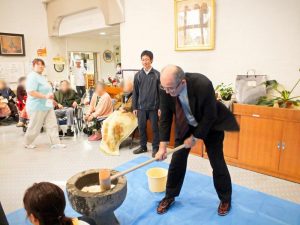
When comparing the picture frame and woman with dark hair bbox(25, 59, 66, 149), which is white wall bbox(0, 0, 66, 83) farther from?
woman with dark hair bbox(25, 59, 66, 149)

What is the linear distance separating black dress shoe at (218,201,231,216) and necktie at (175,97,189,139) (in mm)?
637

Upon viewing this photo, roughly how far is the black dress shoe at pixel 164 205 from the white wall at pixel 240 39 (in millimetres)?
1782

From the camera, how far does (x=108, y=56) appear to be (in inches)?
324

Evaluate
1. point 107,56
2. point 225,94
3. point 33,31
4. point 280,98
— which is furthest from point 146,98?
point 107,56

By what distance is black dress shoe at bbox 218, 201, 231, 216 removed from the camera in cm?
197

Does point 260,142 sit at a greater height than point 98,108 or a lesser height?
lesser

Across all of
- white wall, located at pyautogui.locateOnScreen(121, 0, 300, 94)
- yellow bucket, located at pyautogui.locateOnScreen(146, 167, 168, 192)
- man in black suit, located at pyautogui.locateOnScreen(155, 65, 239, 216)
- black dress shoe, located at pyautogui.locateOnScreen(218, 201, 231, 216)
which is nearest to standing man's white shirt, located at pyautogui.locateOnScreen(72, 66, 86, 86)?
white wall, located at pyautogui.locateOnScreen(121, 0, 300, 94)

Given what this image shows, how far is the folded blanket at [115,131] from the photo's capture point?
346 centimetres

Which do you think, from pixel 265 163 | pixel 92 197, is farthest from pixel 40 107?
pixel 265 163

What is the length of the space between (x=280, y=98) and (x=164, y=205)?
165 centimetres

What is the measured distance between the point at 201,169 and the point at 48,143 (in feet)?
7.89

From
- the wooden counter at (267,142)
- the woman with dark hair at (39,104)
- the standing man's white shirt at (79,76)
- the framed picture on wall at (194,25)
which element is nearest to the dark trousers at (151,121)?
the wooden counter at (267,142)

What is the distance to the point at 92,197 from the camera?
5.02 feet

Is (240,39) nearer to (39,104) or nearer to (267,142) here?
(267,142)
